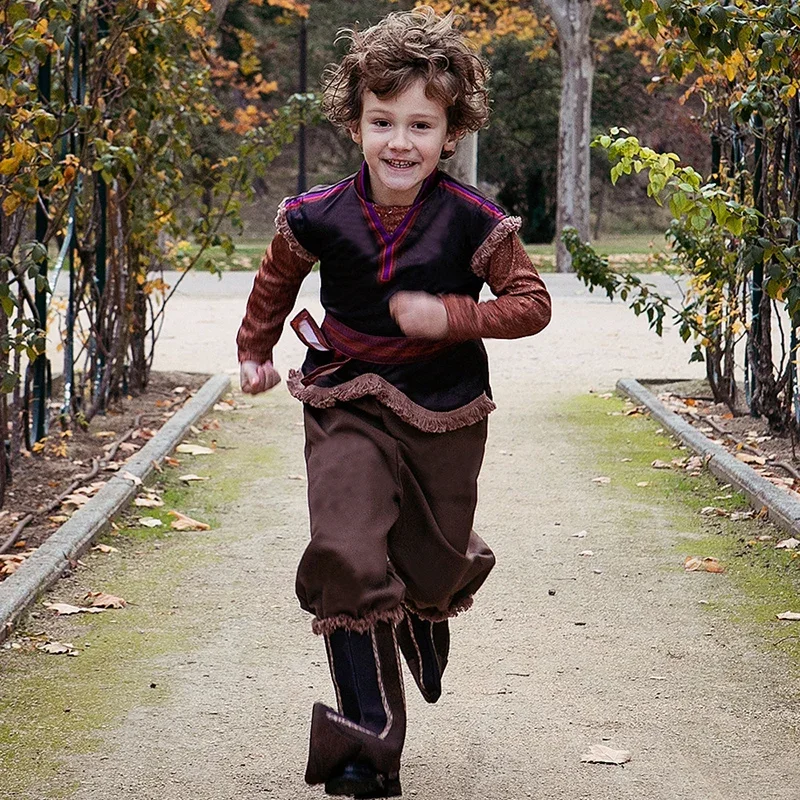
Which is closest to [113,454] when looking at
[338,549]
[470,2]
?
[338,549]

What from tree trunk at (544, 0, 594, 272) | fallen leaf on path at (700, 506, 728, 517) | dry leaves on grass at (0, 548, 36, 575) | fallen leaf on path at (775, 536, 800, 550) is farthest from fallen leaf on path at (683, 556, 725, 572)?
tree trunk at (544, 0, 594, 272)

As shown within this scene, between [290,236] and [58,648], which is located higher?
[290,236]

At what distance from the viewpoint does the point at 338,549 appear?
3320mm

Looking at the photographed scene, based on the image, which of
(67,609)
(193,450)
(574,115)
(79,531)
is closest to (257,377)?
(67,609)

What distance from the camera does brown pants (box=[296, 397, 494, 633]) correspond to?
334 cm

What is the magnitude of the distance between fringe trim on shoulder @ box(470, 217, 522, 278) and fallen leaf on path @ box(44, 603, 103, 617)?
2.25 m

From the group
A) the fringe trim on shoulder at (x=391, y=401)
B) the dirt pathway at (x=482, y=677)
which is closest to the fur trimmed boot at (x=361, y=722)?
the dirt pathway at (x=482, y=677)

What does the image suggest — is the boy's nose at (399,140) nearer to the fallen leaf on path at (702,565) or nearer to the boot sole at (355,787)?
the boot sole at (355,787)

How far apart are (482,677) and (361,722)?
1203 millimetres

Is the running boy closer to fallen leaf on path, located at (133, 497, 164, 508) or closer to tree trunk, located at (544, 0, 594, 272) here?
A: fallen leaf on path, located at (133, 497, 164, 508)

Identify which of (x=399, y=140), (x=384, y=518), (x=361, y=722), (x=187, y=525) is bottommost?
(x=187, y=525)

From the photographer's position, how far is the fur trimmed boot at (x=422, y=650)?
381cm

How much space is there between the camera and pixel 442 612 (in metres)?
3.78

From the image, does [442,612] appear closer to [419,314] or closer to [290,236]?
[419,314]
